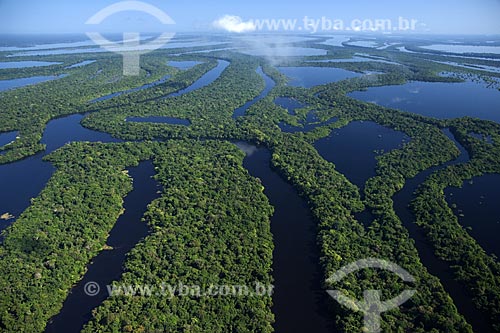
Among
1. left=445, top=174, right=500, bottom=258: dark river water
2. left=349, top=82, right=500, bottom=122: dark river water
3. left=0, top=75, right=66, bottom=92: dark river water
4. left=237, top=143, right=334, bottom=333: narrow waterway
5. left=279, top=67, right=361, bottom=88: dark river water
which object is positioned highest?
left=279, top=67, right=361, bottom=88: dark river water

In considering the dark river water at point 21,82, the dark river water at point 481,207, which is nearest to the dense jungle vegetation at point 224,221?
the dark river water at point 481,207

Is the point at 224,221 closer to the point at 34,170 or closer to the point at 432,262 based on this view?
the point at 432,262

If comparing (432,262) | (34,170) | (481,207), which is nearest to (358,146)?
(481,207)

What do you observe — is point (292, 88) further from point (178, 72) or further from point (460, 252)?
point (460, 252)

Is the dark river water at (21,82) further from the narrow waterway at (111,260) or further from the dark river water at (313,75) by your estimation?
the narrow waterway at (111,260)

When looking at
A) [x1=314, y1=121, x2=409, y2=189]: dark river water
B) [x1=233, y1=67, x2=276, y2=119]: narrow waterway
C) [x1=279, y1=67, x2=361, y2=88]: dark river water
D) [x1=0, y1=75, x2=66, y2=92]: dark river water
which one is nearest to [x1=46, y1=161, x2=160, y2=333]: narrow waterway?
[x1=314, y1=121, x2=409, y2=189]: dark river water

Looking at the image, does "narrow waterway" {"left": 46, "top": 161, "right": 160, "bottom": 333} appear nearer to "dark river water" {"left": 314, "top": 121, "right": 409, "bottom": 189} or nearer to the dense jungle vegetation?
the dense jungle vegetation

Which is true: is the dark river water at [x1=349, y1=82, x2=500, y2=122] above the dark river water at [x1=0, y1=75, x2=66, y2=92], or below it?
below

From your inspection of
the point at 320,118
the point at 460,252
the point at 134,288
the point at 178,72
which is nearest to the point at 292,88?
the point at 320,118
